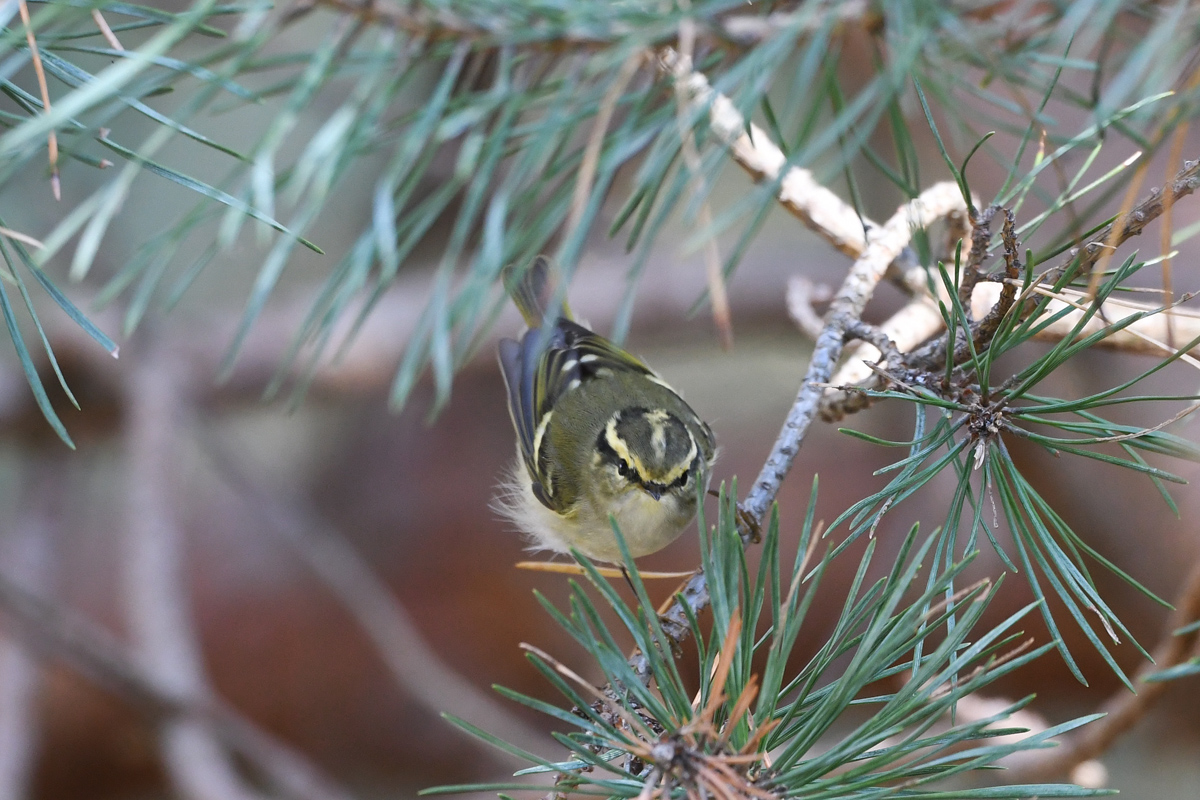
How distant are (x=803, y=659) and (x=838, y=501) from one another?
38 cm

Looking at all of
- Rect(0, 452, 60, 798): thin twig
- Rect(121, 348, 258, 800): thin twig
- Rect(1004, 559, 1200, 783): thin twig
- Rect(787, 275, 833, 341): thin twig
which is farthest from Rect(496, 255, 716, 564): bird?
Rect(0, 452, 60, 798): thin twig

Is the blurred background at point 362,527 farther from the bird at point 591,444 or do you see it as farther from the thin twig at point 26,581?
the bird at point 591,444

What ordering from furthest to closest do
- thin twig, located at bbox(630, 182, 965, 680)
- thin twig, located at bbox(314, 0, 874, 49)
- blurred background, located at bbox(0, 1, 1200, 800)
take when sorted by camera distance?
blurred background, located at bbox(0, 1, 1200, 800) → thin twig, located at bbox(630, 182, 965, 680) → thin twig, located at bbox(314, 0, 874, 49)

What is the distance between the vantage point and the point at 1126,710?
873mm

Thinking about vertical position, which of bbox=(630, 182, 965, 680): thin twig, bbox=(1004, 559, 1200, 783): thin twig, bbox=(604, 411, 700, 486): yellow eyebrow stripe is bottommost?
bbox=(1004, 559, 1200, 783): thin twig

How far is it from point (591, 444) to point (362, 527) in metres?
1.23

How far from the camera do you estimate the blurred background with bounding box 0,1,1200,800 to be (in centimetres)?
164

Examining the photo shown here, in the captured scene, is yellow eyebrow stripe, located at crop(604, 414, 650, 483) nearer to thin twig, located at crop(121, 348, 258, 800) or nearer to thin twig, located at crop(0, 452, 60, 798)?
thin twig, located at crop(121, 348, 258, 800)

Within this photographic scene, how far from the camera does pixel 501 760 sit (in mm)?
2031

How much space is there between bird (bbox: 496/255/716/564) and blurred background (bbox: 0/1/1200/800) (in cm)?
45

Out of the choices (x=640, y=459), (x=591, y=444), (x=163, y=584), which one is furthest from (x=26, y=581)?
(x=640, y=459)

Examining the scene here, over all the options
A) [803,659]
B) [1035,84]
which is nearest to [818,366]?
[1035,84]

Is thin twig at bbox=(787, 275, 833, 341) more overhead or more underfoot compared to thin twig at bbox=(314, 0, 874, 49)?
more overhead

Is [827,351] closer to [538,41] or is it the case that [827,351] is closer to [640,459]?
[538,41]
